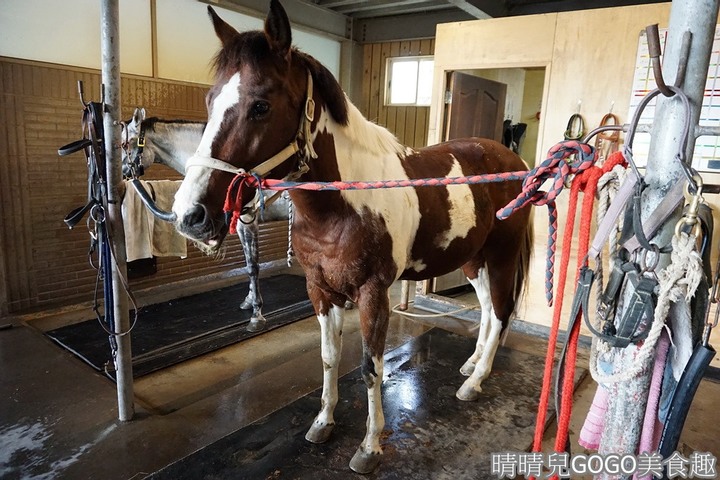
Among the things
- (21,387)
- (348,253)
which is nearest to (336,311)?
(348,253)

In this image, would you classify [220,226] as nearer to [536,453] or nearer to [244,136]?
[244,136]

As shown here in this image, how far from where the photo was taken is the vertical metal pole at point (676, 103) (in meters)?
0.82

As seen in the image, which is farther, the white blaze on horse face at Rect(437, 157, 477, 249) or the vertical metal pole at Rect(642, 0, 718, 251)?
the white blaze on horse face at Rect(437, 157, 477, 249)

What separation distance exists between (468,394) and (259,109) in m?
1.84

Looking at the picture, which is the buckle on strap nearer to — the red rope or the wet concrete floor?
the red rope

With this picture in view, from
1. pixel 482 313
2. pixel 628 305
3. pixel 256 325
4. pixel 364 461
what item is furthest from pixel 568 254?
pixel 256 325

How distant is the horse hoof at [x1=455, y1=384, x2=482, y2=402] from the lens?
2.34 m

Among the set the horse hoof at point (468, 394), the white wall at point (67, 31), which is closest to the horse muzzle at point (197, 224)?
the horse hoof at point (468, 394)

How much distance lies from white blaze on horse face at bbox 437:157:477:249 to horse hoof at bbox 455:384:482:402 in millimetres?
860

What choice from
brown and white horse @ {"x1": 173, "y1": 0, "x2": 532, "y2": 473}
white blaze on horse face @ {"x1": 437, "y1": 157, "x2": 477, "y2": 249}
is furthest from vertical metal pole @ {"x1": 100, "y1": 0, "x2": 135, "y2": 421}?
white blaze on horse face @ {"x1": 437, "y1": 157, "x2": 477, "y2": 249}

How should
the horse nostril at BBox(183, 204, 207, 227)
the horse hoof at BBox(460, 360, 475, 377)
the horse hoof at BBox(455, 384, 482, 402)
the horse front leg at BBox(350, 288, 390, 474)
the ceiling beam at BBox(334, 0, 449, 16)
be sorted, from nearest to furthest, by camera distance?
the horse nostril at BBox(183, 204, 207, 227) → the horse front leg at BBox(350, 288, 390, 474) → the horse hoof at BBox(455, 384, 482, 402) → the horse hoof at BBox(460, 360, 475, 377) → the ceiling beam at BBox(334, 0, 449, 16)

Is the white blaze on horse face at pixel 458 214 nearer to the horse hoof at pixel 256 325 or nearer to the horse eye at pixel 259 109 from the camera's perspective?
the horse eye at pixel 259 109

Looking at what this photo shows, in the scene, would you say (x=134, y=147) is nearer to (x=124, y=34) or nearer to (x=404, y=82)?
(x=124, y=34)

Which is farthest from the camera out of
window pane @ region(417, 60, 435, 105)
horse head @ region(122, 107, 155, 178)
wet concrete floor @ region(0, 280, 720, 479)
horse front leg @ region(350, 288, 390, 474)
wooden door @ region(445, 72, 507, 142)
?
window pane @ region(417, 60, 435, 105)
